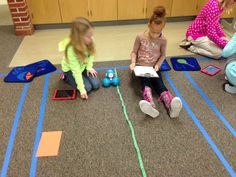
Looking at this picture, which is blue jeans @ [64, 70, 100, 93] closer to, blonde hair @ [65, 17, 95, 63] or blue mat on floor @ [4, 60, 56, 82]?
blonde hair @ [65, 17, 95, 63]

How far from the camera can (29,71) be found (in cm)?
247

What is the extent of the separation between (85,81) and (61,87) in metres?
0.29

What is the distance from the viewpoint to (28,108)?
6.60ft

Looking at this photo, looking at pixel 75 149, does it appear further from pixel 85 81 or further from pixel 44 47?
pixel 44 47

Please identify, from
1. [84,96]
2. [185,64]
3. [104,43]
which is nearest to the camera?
[84,96]

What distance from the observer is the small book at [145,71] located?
6.72 ft

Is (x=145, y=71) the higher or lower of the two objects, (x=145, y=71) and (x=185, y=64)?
the higher

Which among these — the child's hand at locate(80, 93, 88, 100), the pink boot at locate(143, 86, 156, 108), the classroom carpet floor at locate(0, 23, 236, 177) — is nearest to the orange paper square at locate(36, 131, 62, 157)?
the classroom carpet floor at locate(0, 23, 236, 177)

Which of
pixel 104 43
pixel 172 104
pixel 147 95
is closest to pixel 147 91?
pixel 147 95

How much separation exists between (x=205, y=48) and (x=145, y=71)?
1202mm

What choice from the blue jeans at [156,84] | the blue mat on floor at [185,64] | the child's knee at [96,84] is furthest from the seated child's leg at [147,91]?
the blue mat on floor at [185,64]

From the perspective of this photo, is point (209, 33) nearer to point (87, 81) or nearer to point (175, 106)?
point (175, 106)

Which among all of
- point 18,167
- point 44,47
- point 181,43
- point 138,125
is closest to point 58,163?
point 18,167

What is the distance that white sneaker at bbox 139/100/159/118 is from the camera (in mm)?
1777
